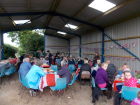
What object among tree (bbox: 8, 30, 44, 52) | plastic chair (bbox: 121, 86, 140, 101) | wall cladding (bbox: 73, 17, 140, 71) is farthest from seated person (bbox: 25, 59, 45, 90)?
tree (bbox: 8, 30, 44, 52)

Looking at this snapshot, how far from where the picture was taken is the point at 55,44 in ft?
70.1

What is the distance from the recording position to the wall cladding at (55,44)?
21109mm

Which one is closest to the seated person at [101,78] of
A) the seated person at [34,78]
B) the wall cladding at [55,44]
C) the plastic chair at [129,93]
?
the plastic chair at [129,93]

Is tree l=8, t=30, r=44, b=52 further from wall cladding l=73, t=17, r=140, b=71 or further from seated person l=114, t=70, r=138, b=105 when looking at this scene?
seated person l=114, t=70, r=138, b=105

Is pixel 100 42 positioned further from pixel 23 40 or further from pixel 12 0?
pixel 23 40

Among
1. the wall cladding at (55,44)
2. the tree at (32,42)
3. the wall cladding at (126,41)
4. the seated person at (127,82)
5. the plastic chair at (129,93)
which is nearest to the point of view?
the plastic chair at (129,93)

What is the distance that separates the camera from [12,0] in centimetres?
689

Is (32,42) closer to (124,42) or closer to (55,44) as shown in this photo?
(55,44)

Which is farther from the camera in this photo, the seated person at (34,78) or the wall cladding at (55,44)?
the wall cladding at (55,44)

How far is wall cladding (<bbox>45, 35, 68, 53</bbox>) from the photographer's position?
21109mm

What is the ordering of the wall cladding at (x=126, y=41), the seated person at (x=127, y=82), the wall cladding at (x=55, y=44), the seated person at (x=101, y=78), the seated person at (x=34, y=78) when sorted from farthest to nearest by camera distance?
the wall cladding at (x=55, y=44)
the wall cladding at (x=126, y=41)
the seated person at (x=34, y=78)
the seated person at (x=101, y=78)
the seated person at (x=127, y=82)

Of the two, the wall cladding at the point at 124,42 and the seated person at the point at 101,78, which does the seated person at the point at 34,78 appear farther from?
the wall cladding at the point at 124,42

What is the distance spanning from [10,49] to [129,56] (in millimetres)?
14964

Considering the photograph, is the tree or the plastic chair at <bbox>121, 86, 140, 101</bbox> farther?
the tree
